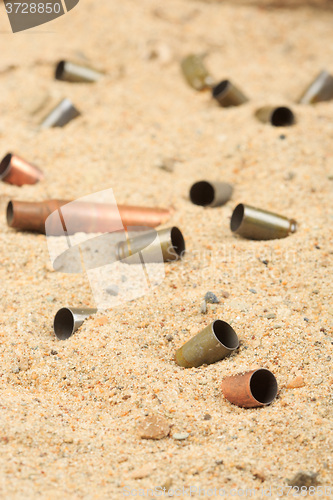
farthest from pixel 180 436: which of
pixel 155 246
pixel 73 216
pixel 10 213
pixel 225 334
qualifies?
pixel 10 213

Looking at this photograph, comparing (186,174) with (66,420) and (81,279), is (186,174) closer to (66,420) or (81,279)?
(81,279)

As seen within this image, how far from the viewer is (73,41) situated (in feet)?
20.6

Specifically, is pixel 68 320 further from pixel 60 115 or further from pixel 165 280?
pixel 60 115

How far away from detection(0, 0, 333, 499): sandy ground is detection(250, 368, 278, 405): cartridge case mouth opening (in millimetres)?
45

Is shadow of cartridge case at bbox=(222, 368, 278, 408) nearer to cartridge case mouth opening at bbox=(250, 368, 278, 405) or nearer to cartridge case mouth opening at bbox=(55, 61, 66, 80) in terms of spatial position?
cartridge case mouth opening at bbox=(250, 368, 278, 405)

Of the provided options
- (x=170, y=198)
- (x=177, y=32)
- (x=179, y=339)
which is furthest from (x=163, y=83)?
(x=179, y=339)

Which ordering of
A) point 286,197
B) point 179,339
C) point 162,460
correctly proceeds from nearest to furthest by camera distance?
point 162,460
point 179,339
point 286,197

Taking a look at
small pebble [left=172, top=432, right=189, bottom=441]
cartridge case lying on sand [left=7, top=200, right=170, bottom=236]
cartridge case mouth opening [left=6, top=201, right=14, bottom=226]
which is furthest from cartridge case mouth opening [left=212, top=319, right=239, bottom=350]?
cartridge case mouth opening [left=6, top=201, right=14, bottom=226]

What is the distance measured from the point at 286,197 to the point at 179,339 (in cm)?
177

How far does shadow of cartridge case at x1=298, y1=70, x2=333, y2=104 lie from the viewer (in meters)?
5.45

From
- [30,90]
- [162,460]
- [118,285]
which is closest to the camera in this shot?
[162,460]

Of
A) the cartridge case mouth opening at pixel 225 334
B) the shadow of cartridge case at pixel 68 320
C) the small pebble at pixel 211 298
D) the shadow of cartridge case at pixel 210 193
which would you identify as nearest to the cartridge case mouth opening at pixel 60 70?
the shadow of cartridge case at pixel 210 193

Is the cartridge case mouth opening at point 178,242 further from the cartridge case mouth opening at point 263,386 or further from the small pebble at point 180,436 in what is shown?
the small pebble at point 180,436

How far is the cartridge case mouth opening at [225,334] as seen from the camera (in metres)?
2.85
